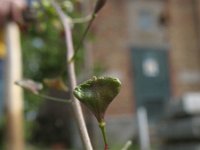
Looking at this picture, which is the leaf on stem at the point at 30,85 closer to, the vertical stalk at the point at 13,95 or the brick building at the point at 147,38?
the vertical stalk at the point at 13,95

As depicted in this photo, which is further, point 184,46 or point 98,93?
point 184,46

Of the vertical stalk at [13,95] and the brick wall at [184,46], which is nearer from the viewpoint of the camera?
the vertical stalk at [13,95]

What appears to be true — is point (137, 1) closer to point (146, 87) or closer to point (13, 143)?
point (146, 87)

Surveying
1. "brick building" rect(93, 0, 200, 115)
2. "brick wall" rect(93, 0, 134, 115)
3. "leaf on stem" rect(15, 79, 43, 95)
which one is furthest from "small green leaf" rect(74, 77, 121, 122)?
"brick wall" rect(93, 0, 134, 115)

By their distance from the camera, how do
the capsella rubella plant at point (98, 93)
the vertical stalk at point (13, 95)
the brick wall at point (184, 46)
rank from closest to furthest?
the capsella rubella plant at point (98, 93) < the vertical stalk at point (13, 95) < the brick wall at point (184, 46)

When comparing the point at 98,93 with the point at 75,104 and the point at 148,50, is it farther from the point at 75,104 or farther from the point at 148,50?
the point at 148,50

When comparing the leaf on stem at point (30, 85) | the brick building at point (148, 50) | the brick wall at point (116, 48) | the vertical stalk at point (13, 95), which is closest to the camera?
the leaf on stem at point (30, 85)

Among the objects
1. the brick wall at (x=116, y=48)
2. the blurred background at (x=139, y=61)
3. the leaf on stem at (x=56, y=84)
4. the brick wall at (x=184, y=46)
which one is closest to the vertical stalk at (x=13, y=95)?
the leaf on stem at (x=56, y=84)

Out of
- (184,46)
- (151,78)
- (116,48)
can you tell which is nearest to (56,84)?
(116,48)

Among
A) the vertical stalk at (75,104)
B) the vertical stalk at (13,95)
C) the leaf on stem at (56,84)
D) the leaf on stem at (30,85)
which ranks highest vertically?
the vertical stalk at (75,104)
